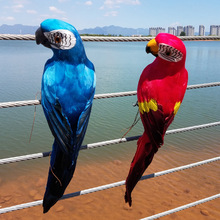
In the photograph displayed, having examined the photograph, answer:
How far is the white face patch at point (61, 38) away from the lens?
2.92 ft

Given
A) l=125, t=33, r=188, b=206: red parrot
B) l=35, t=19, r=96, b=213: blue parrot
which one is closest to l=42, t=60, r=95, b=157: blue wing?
l=35, t=19, r=96, b=213: blue parrot

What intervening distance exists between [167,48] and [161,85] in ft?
0.49

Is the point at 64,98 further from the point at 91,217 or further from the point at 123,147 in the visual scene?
the point at 123,147

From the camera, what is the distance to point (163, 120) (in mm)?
1062

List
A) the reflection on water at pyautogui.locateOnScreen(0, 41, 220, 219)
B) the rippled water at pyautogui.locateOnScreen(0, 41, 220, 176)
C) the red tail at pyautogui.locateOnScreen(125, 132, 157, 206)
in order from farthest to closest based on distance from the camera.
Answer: the rippled water at pyautogui.locateOnScreen(0, 41, 220, 176) < the reflection on water at pyautogui.locateOnScreen(0, 41, 220, 219) < the red tail at pyautogui.locateOnScreen(125, 132, 157, 206)

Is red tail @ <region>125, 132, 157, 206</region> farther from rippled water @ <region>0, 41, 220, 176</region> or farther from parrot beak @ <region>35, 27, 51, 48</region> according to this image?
rippled water @ <region>0, 41, 220, 176</region>

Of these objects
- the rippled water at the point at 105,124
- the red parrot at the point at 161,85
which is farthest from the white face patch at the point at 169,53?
the rippled water at the point at 105,124

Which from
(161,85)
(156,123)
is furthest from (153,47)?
(156,123)

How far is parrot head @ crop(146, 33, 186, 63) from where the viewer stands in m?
A: 1.01

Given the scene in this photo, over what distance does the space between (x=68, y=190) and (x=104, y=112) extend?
2.57 metres

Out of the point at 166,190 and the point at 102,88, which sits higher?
the point at 102,88

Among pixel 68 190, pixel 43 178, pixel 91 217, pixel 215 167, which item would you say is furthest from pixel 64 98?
pixel 215 167

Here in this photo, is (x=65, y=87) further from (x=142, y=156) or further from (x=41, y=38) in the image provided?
(x=142, y=156)

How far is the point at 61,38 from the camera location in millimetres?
892
